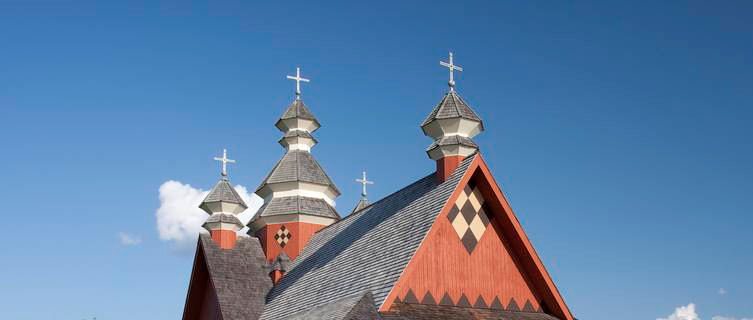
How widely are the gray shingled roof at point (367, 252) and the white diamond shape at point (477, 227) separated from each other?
→ 109cm

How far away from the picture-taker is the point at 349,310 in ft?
64.4

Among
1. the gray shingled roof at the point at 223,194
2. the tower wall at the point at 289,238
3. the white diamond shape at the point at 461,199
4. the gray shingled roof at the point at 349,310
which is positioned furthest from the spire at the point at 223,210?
the white diamond shape at the point at 461,199

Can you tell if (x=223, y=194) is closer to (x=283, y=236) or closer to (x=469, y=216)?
(x=283, y=236)

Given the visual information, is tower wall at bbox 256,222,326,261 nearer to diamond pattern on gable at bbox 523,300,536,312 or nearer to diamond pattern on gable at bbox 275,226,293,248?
diamond pattern on gable at bbox 275,226,293,248

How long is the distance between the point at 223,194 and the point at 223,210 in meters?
0.86

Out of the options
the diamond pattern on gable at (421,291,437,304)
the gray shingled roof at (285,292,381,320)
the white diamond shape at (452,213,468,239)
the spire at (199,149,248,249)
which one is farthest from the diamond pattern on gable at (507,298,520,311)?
the spire at (199,149,248,249)

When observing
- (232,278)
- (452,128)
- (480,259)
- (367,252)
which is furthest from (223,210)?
(480,259)

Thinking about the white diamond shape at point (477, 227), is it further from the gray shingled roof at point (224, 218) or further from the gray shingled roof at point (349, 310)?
the gray shingled roof at point (224, 218)

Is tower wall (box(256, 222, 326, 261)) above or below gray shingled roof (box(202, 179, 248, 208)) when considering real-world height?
below

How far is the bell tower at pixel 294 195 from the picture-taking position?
113 ft

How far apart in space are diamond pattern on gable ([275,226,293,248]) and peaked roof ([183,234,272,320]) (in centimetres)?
88

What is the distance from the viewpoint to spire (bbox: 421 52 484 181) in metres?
23.3

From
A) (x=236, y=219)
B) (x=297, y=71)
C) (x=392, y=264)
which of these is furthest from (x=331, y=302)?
(x=297, y=71)

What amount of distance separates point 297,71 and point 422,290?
19783 mm
